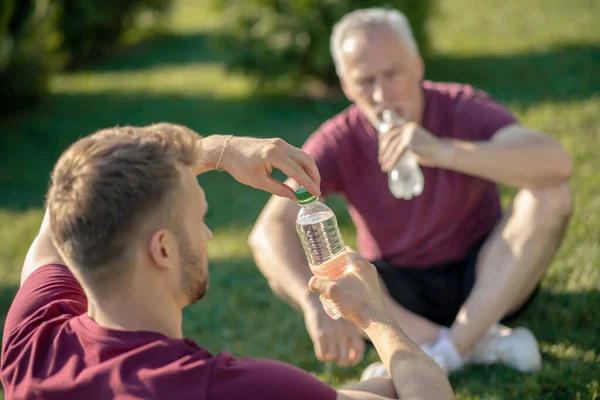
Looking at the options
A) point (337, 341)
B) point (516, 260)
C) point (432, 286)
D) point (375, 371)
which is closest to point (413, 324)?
point (432, 286)

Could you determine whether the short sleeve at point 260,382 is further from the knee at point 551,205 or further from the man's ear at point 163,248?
the knee at point 551,205

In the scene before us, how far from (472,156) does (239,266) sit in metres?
2.22

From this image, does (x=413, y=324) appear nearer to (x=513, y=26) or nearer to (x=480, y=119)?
(x=480, y=119)

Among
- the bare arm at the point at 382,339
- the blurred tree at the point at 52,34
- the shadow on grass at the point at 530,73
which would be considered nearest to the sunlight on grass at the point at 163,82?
the blurred tree at the point at 52,34

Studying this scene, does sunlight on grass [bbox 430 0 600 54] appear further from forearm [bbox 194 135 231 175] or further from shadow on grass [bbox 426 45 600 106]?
forearm [bbox 194 135 231 175]

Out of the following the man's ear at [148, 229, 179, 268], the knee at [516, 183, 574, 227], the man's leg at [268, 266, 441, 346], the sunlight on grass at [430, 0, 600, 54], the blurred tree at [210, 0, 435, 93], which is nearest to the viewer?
the man's ear at [148, 229, 179, 268]

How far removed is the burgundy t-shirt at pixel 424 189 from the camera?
3.76 meters

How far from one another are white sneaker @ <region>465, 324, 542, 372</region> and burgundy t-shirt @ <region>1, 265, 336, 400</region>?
180 centimetres

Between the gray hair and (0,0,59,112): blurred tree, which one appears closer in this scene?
the gray hair

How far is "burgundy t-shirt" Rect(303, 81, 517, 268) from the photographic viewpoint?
3.76 meters

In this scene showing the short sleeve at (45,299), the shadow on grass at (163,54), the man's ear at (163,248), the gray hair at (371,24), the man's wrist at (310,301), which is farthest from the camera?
the shadow on grass at (163,54)

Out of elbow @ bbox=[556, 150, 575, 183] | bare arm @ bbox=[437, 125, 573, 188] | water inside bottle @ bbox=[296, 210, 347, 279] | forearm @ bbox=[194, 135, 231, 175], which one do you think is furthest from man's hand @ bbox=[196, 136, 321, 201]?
elbow @ bbox=[556, 150, 575, 183]

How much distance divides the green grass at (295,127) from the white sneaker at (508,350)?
0.07 m

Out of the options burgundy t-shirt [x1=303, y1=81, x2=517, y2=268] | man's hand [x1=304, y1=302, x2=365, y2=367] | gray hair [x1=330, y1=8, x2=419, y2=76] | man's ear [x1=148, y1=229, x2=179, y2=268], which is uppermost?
gray hair [x1=330, y1=8, x2=419, y2=76]
